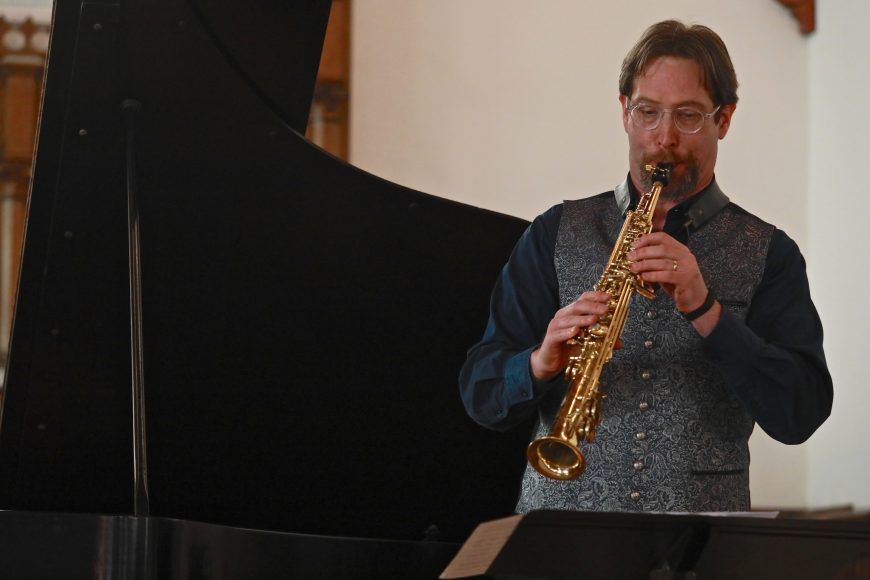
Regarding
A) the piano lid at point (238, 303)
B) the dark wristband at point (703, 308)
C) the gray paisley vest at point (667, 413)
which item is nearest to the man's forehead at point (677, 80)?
the gray paisley vest at point (667, 413)

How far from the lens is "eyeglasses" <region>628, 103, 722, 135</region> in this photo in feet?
7.34

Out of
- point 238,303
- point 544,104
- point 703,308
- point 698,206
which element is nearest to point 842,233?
point 544,104

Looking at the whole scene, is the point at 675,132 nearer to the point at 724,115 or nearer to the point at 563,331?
the point at 724,115

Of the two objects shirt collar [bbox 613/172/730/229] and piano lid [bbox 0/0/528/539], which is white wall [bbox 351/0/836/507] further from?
shirt collar [bbox 613/172/730/229]

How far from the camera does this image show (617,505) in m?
2.20

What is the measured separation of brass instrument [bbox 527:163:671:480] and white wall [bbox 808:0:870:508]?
140 inches

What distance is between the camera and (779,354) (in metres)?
2.13

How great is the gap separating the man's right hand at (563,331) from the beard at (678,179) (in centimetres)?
28

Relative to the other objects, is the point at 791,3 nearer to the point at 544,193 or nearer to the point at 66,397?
the point at 544,193

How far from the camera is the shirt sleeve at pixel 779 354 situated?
210 centimetres

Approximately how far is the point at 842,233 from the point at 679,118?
369 centimetres

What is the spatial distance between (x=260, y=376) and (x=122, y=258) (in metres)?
0.42

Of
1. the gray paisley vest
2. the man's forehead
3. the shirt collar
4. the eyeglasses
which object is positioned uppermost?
the man's forehead

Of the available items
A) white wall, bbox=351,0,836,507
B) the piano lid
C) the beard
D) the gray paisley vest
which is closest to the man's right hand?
the gray paisley vest
